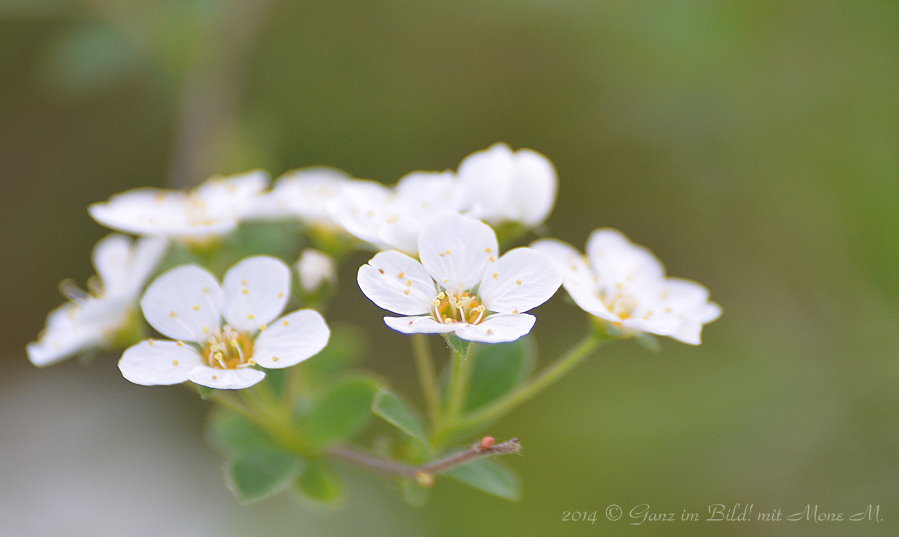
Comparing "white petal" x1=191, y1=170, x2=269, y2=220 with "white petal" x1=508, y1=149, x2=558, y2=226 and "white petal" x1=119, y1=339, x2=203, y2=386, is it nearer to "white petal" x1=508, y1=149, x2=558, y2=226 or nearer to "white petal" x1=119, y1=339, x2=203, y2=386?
"white petal" x1=119, y1=339, x2=203, y2=386

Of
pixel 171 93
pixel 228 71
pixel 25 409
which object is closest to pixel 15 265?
pixel 25 409

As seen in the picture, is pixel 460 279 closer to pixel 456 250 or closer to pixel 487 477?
pixel 456 250

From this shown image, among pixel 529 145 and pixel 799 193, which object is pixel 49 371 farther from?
pixel 799 193

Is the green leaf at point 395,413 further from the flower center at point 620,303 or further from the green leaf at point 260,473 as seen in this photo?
the flower center at point 620,303

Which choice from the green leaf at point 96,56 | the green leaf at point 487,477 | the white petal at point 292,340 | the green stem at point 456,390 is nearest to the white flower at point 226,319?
the white petal at point 292,340

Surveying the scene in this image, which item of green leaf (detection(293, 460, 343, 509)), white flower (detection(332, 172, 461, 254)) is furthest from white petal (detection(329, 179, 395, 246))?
green leaf (detection(293, 460, 343, 509))
